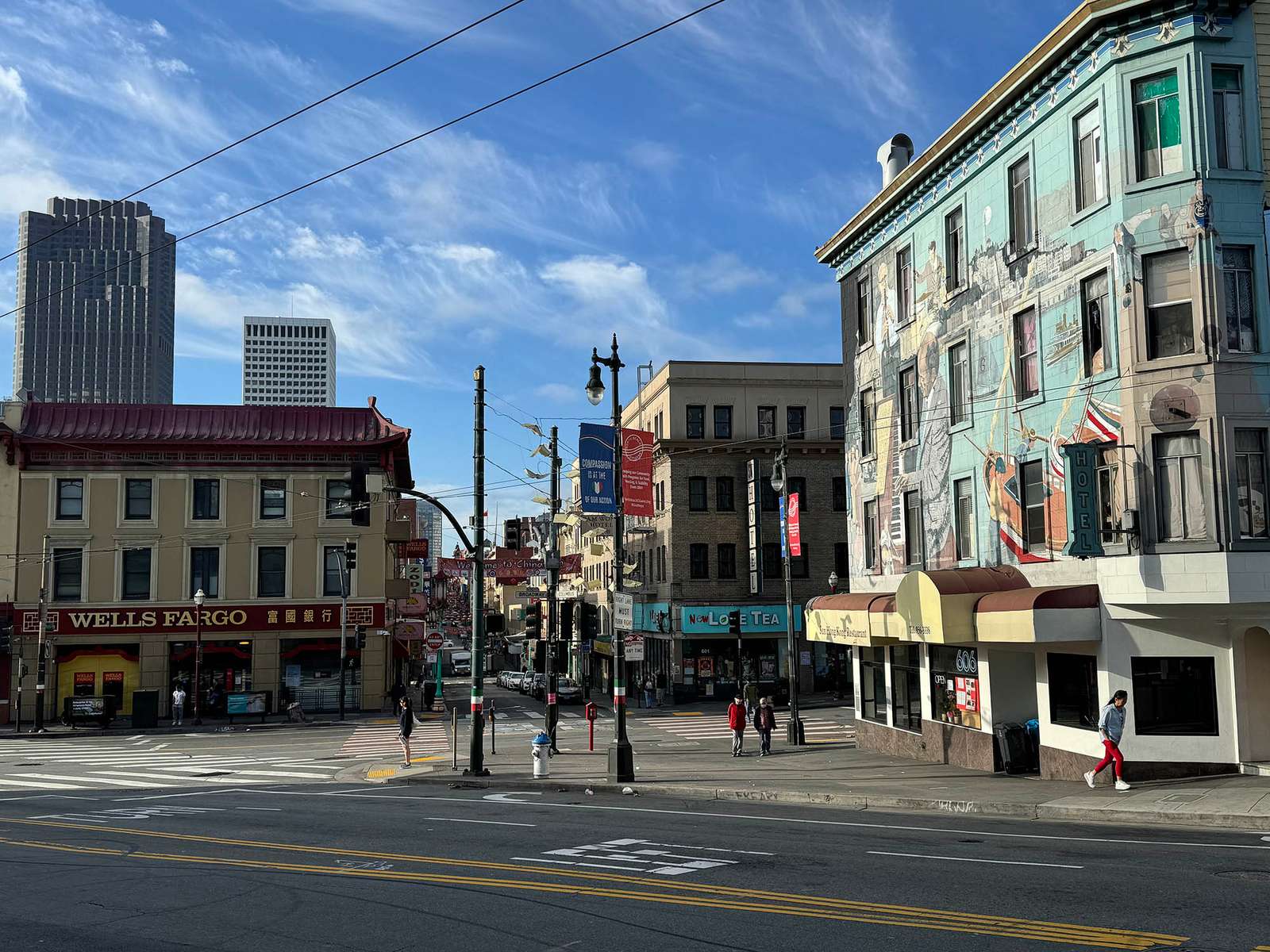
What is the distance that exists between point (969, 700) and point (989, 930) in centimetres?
1573

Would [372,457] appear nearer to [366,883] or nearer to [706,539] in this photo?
[706,539]

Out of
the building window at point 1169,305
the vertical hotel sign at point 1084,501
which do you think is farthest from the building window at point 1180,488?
the building window at point 1169,305

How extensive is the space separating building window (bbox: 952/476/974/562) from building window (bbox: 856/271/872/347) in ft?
23.1

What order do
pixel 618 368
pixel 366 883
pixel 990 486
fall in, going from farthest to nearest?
pixel 618 368, pixel 990 486, pixel 366 883

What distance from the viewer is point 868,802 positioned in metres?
20.3

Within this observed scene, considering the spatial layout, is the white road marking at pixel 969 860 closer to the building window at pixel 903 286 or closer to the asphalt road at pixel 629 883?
the asphalt road at pixel 629 883

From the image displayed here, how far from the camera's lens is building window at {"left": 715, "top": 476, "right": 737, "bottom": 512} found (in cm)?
5584

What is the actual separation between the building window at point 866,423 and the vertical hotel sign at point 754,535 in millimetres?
21154

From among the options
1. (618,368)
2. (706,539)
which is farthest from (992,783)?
(706,539)

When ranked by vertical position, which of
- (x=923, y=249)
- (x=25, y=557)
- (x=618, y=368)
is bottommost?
(x=25, y=557)

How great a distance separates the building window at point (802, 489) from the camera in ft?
183

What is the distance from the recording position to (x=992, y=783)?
2153 cm

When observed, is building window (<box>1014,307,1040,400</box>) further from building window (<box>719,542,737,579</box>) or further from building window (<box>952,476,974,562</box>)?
building window (<box>719,542,737,579</box>)

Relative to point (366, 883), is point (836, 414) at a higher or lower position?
higher
